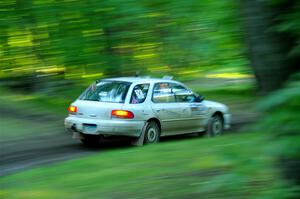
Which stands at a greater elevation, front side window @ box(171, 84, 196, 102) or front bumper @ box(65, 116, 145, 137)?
front side window @ box(171, 84, 196, 102)

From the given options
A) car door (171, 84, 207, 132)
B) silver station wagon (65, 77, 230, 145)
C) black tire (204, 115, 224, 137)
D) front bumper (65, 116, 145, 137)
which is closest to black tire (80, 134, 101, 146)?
silver station wagon (65, 77, 230, 145)

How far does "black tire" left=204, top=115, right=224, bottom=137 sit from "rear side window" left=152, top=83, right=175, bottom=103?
5.33 feet

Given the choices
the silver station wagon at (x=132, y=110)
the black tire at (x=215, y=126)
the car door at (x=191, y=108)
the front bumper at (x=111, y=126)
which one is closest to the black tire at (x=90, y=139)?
the silver station wagon at (x=132, y=110)

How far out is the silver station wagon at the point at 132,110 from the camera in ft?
40.4

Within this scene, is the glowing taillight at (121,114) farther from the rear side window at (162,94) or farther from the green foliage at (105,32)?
the green foliage at (105,32)

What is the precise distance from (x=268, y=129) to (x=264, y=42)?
1284 millimetres

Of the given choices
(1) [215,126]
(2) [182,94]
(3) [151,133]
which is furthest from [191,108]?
(3) [151,133]

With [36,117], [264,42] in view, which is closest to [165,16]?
[264,42]

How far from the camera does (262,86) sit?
5188mm

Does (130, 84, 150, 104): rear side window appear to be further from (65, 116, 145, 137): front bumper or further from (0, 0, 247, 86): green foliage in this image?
(0, 0, 247, 86): green foliage

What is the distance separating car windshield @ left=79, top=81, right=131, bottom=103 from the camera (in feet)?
41.2

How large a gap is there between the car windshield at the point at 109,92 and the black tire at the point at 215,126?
3023 mm

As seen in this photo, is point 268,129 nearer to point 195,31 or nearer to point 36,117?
point 195,31

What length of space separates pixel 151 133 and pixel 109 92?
4.42 feet
